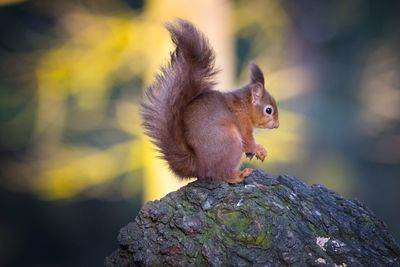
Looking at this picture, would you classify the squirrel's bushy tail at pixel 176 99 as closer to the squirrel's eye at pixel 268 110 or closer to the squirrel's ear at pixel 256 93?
the squirrel's ear at pixel 256 93

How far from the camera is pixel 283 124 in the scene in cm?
688

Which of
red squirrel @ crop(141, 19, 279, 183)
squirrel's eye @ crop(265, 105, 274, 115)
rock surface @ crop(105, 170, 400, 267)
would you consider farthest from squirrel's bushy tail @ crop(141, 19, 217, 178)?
squirrel's eye @ crop(265, 105, 274, 115)

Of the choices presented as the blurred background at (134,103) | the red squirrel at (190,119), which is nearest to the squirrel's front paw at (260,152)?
the red squirrel at (190,119)

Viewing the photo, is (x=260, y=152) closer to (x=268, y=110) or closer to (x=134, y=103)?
(x=268, y=110)

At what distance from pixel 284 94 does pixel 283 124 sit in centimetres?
35

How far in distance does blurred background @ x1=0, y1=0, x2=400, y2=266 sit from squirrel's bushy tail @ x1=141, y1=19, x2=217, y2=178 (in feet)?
11.0

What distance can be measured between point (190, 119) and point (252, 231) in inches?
22.2

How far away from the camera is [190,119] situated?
2516 millimetres

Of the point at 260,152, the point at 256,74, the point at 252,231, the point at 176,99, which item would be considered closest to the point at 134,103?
the point at 256,74

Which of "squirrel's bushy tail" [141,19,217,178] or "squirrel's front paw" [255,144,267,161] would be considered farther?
"squirrel's front paw" [255,144,267,161]

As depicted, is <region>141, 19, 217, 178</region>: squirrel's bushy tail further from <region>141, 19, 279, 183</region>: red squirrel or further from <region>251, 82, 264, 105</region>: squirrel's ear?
<region>251, 82, 264, 105</region>: squirrel's ear

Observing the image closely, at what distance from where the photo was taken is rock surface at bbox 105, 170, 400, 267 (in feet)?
7.11

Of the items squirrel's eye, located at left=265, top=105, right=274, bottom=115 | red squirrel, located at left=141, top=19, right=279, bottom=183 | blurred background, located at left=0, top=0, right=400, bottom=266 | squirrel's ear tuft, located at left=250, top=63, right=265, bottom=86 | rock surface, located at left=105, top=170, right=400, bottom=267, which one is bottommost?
rock surface, located at left=105, top=170, right=400, bottom=267

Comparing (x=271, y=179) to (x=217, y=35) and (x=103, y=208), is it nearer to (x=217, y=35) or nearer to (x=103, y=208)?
(x=217, y=35)
